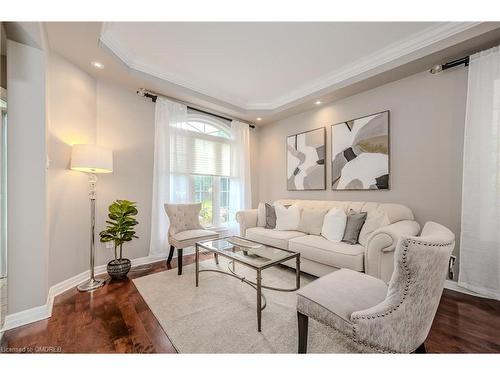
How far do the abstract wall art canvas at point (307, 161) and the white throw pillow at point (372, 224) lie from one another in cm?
108

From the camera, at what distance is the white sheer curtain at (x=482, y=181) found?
6.51 feet

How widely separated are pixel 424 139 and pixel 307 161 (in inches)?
63.5

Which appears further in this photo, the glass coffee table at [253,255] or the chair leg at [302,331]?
the glass coffee table at [253,255]

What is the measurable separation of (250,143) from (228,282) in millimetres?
3001

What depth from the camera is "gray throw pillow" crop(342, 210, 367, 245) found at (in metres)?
2.42

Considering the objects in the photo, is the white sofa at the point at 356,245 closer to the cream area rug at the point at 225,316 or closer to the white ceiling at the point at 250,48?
the cream area rug at the point at 225,316

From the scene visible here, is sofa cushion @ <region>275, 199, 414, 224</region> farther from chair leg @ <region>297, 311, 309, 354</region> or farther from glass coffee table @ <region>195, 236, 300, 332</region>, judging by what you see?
chair leg @ <region>297, 311, 309, 354</region>

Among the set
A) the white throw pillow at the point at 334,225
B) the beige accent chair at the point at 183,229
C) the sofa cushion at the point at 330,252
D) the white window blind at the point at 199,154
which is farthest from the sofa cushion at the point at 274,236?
the white window blind at the point at 199,154

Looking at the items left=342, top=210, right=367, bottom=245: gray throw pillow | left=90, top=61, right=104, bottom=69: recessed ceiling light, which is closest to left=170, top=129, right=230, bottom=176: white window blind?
left=90, top=61, right=104, bottom=69: recessed ceiling light

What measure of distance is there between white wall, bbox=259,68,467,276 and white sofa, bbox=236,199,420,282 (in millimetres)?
248

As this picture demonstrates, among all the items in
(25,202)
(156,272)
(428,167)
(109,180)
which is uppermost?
(428,167)
